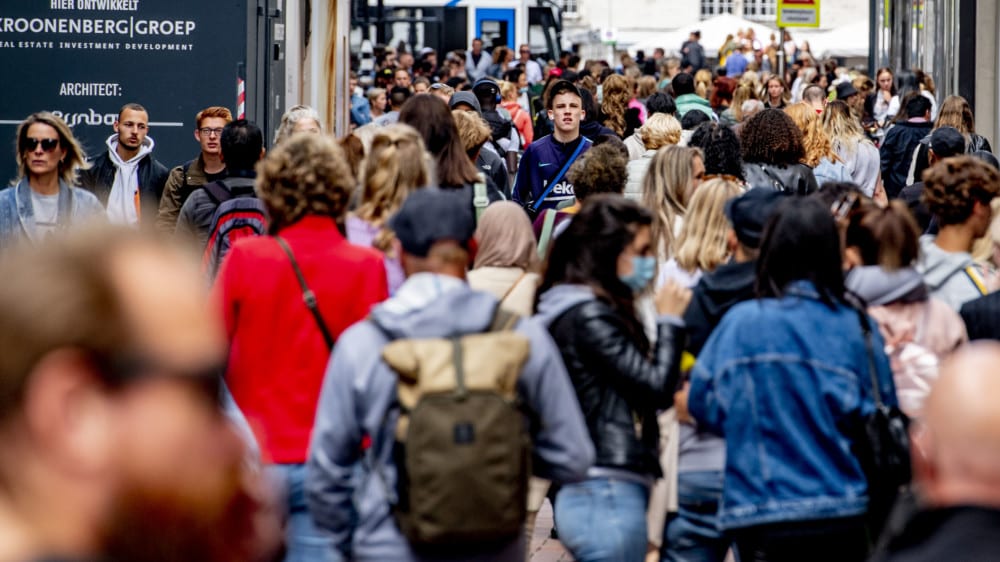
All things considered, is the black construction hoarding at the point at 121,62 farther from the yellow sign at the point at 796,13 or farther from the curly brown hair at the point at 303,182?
the yellow sign at the point at 796,13

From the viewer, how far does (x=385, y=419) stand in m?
4.02

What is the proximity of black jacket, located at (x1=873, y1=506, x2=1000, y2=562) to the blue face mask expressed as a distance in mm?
2429

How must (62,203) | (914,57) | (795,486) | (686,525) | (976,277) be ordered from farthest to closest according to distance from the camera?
(914,57) < (62,203) < (976,277) < (686,525) < (795,486)

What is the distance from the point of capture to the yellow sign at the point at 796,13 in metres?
24.0

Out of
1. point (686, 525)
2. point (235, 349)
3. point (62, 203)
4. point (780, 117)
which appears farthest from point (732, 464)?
point (780, 117)

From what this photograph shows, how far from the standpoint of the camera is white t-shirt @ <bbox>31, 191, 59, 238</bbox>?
7.51 m

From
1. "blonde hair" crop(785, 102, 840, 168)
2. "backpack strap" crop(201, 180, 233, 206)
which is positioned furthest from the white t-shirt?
"blonde hair" crop(785, 102, 840, 168)

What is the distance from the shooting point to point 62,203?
25.2 ft

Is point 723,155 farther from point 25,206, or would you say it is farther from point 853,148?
point 25,206

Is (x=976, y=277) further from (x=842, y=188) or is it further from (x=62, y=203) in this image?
(x=62, y=203)

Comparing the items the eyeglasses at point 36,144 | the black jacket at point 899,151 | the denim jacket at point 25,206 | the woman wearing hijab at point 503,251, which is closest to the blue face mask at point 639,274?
the woman wearing hijab at point 503,251

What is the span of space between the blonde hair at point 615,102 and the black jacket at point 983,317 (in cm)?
798

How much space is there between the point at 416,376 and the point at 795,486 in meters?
1.23

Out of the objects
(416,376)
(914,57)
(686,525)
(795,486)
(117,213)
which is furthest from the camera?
(914,57)
